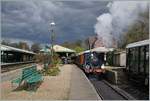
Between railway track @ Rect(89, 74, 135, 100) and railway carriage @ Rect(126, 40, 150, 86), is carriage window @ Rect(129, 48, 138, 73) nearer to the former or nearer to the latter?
railway carriage @ Rect(126, 40, 150, 86)

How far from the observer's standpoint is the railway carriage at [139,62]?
20641mm

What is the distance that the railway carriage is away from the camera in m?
20.6

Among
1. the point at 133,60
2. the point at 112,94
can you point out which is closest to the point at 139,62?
the point at 133,60

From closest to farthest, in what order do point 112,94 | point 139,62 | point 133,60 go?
1. point 112,94
2. point 139,62
3. point 133,60

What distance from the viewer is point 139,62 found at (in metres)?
22.7

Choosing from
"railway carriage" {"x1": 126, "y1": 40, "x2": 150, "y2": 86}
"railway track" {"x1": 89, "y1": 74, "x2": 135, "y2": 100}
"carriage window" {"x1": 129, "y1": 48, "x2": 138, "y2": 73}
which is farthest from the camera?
"carriage window" {"x1": 129, "y1": 48, "x2": 138, "y2": 73}

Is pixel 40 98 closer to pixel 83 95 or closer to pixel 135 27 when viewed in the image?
pixel 83 95

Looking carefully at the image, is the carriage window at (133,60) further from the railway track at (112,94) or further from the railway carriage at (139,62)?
the railway track at (112,94)

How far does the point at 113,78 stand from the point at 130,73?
332cm

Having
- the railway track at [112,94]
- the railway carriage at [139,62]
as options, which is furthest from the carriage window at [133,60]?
the railway track at [112,94]

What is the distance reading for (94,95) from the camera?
17594 millimetres

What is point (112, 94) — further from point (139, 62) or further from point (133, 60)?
point (133, 60)

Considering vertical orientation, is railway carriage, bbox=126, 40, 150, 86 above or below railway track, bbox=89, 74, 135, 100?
above

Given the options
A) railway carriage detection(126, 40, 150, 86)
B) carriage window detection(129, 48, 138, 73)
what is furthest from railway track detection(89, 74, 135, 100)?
carriage window detection(129, 48, 138, 73)
